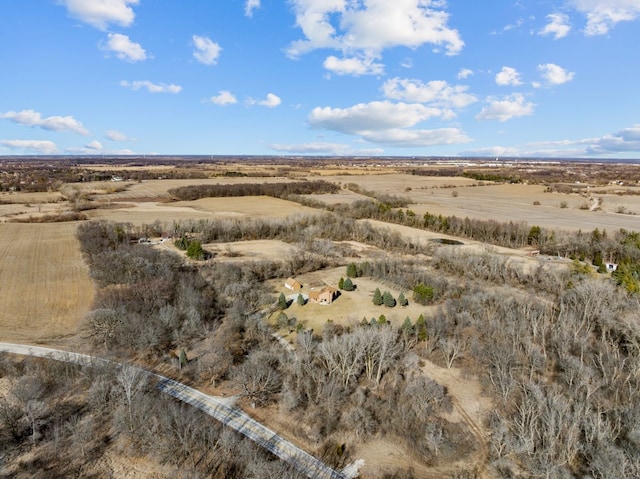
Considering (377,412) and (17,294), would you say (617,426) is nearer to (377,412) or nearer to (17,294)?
(377,412)

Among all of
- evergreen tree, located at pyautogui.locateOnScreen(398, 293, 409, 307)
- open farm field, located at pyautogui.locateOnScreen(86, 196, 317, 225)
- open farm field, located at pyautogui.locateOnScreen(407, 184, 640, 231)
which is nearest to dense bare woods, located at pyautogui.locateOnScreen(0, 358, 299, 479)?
evergreen tree, located at pyautogui.locateOnScreen(398, 293, 409, 307)

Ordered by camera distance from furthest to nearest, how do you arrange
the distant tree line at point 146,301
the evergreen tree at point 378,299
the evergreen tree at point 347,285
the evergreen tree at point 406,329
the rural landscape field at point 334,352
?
→ the evergreen tree at point 347,285 → the evergreen tree at point 378,299 → the evergreen tree at point 406,329 → the distant tree line at point 146,301 → the rural landscape field at point 334,352

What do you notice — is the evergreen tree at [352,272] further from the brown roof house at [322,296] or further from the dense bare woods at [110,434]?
the dense bare woods at [110,434]

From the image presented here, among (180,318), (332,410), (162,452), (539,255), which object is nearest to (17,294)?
(180,318)

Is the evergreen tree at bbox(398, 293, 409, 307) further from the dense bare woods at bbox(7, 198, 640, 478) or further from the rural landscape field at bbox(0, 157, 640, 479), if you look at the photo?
the dense bare woods at bbox(7, 198, 640, 478)

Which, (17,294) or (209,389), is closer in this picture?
(209,389)

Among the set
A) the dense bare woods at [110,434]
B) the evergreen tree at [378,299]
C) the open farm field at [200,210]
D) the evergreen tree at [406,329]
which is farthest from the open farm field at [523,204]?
the dense bare woods at [110,434]
